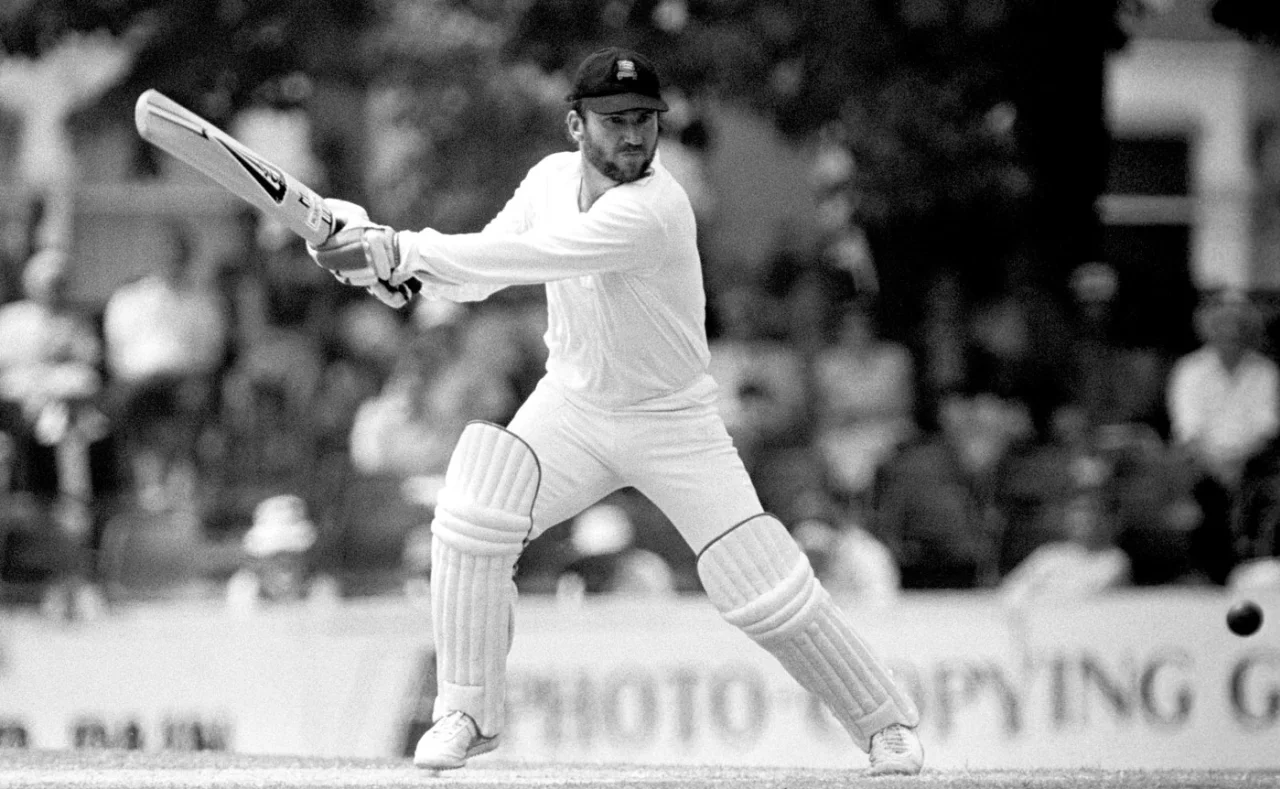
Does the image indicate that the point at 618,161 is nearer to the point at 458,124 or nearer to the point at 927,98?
the point at 927,98

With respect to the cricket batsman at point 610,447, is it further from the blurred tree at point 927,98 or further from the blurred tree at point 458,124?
the blurred tree at point 458,124

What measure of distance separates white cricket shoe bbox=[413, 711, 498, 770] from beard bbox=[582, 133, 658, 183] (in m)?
1.58

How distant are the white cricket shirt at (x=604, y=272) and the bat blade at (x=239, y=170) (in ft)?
1.06

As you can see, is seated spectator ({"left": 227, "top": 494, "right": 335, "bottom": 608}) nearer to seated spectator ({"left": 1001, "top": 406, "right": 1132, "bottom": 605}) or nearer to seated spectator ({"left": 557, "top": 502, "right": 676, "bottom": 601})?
seated spectator ({"left": 557, "top": 502, "right": 676, "bottom": 601})

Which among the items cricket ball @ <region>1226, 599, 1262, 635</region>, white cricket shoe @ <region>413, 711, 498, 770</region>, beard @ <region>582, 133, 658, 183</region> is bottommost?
cricket ball @ <region>1226, 599, 1262, 635</region>

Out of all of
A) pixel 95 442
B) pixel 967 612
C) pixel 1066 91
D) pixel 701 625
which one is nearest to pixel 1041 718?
pixel 967 612

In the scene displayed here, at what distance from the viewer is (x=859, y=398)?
1160 centimetres

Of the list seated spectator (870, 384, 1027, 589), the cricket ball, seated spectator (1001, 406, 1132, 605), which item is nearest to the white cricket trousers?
the cricket ball

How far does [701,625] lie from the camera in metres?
9.48

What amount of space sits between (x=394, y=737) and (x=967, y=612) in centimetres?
242

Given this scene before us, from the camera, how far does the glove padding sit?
626 centimetres

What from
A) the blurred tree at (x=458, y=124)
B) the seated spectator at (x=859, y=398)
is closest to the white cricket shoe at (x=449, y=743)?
the seated spectator at (x=859, y=398)

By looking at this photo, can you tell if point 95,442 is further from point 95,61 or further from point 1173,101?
point 1173,101

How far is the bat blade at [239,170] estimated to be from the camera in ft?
20.4
